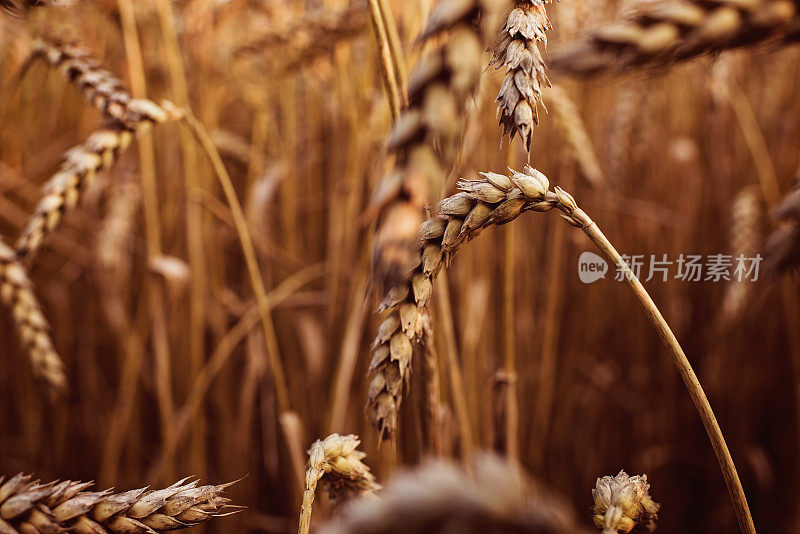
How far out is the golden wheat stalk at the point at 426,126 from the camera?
0.63 feet

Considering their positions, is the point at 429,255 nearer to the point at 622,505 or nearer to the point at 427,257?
the point at 427,257

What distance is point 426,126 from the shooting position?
197 millimetres

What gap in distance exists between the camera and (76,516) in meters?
0.34

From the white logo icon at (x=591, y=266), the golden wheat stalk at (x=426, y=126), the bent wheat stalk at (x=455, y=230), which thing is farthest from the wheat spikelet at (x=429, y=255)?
the white logo icon at (x=591, y=266)

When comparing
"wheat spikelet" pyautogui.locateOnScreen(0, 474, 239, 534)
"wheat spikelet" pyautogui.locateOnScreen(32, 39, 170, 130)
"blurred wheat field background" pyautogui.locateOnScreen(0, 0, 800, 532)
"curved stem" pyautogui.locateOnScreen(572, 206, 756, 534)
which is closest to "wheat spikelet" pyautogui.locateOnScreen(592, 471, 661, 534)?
"curved stem" pyautogui.locateOnScreen(572, 206, 756, 534)

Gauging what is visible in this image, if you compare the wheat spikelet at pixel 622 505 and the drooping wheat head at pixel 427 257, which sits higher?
the drooping wheat head at pixel 427 257

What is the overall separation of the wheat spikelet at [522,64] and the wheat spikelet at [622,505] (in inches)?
9.5

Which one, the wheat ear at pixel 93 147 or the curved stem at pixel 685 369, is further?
the wheat ear at pixel 93 147

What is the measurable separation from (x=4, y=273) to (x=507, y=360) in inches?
23.1

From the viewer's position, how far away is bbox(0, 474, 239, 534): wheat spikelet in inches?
13.3

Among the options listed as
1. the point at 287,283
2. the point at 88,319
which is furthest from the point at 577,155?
the point at 88,319

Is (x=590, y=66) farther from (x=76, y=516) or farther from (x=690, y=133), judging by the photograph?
(x=690, y=133)

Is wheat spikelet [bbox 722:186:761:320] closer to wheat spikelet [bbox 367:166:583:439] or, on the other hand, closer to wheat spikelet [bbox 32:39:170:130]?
wheat spikelet [bbox 367:166:583:439]

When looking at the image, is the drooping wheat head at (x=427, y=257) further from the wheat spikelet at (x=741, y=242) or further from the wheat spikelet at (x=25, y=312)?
the wheat spikelet at (x=741, y=242)
